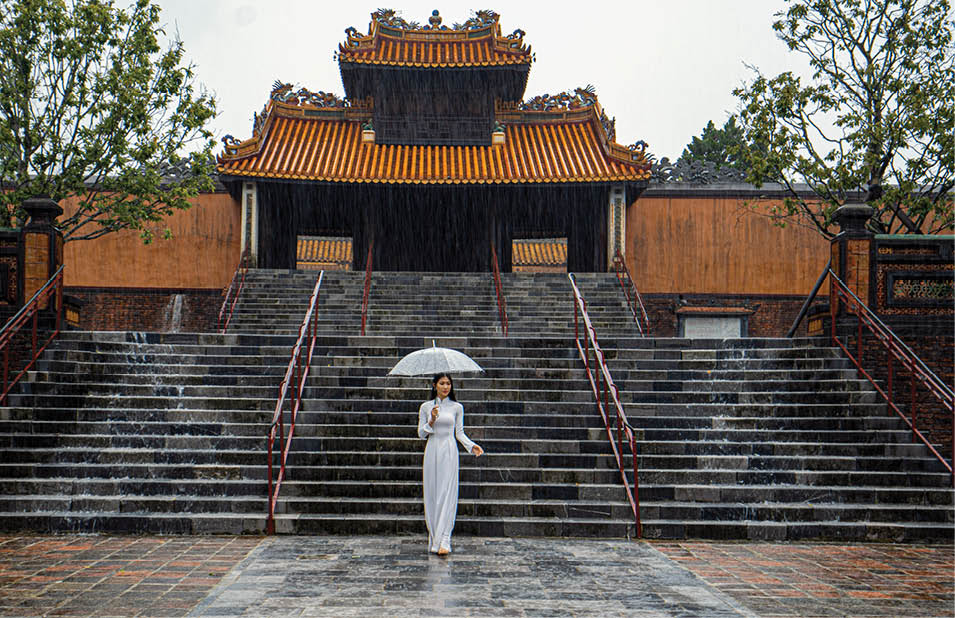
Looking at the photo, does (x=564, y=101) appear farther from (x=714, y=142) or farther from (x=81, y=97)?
(x=714, y=142)

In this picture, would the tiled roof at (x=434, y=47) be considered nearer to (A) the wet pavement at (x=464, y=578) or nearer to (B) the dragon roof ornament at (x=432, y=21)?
(B) the dragon roof ornament at (x=432, y=21)

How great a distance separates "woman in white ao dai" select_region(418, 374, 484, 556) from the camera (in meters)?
7.10

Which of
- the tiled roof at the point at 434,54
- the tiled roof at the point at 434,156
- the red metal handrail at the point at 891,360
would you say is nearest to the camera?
the red metal handrail at the point at 891,360

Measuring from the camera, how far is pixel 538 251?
27375 millimetres

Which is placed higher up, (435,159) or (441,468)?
(435,159)

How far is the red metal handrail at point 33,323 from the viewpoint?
9.81 metres

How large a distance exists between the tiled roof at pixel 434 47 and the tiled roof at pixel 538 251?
7930mm

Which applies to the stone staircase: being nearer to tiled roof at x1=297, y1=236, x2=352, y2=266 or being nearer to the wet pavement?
the wet pavement

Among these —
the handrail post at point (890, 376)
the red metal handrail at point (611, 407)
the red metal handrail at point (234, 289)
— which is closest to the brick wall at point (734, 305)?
the red metal handrail at point (611, 407)

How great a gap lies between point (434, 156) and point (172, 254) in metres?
6.89

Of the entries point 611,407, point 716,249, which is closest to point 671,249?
point 716,249

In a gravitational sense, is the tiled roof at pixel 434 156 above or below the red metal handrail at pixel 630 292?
above

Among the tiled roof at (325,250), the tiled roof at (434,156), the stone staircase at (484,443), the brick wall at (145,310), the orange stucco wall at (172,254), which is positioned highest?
Answer: the tiled roof at (434,156)

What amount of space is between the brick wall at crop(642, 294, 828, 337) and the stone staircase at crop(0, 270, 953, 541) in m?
7.20
